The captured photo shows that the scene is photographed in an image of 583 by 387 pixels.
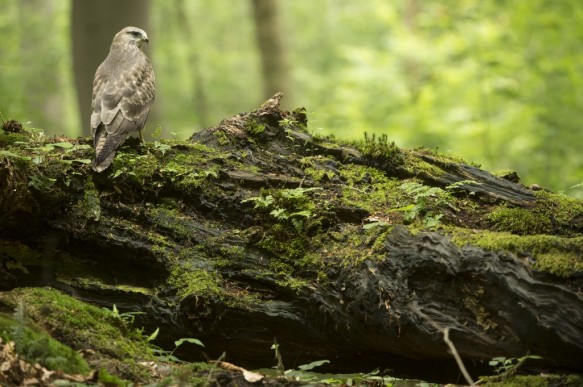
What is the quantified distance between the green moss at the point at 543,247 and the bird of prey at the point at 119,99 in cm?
275

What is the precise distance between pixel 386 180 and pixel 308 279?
3.96 feet

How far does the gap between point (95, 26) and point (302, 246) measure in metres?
7.52

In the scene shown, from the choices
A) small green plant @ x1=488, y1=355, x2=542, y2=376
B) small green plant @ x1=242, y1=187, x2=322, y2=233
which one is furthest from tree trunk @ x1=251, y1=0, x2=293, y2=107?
small green plant @ x1=488, y1=355, x2=542, y2=376

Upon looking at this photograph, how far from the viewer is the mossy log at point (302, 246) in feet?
13.4

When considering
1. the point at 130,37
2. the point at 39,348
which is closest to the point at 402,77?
the point at 130,37

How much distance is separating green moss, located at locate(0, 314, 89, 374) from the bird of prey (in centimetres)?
159

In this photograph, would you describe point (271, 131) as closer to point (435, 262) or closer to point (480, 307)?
point (435, 262)

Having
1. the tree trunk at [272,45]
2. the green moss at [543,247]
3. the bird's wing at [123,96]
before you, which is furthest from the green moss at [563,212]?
the tree trunk at [272,45]

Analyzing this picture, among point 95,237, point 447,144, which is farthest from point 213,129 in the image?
point 447,144

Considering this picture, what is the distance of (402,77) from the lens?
20594mm

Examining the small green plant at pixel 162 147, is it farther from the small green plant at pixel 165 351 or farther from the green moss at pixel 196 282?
the small green plant at pixel 165 351

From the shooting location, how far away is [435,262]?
13.9 feet

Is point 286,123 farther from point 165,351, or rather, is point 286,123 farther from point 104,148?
point 165,351

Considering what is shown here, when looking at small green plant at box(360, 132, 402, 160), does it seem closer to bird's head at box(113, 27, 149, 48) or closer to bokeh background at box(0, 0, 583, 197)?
bokeh background at box(0, 0, 583, 197)
